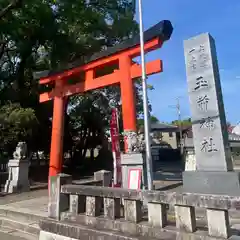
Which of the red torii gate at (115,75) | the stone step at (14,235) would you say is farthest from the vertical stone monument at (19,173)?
the stone step at (14,235)

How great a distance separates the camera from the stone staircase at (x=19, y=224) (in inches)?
251

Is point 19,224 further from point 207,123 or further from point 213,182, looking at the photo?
point 207,123

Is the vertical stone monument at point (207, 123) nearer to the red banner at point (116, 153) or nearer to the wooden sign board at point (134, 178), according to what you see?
the wooden sign board at point (134, 178)

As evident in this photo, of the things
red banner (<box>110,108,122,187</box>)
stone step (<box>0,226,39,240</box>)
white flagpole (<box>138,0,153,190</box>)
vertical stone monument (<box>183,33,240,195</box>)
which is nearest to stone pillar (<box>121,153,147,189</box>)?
white flagpole (<box>138,0,153,190</box>)

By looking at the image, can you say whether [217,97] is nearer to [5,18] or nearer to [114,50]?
[114,50]

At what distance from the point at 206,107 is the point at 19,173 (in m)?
8.95

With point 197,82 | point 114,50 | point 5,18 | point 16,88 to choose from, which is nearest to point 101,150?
point 16,88

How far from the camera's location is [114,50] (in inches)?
378

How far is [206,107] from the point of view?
6.82 m

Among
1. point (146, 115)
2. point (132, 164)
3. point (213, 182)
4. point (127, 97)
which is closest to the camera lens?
point (213, 182)

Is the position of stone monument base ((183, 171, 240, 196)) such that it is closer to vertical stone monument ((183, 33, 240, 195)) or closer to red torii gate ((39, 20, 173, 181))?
vertical stone monument ((183, 33, 240, 195))

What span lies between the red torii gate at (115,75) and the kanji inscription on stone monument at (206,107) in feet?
4.98

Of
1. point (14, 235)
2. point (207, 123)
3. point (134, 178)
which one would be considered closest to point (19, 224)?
point (14, 235)

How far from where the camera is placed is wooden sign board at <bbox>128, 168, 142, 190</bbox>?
275 inches
